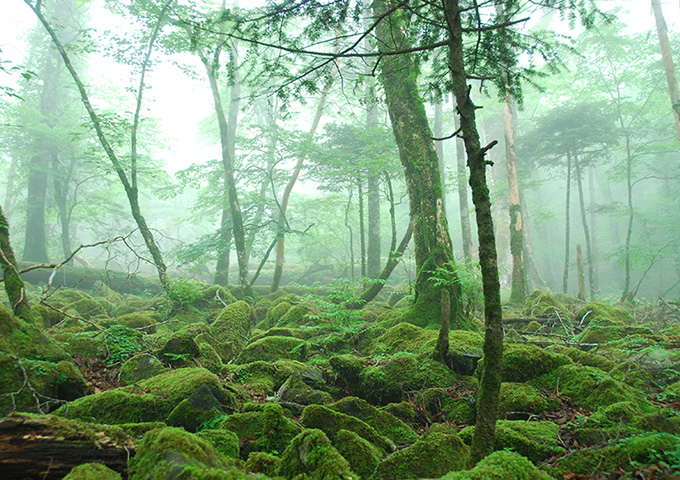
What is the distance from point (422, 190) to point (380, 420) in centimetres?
405

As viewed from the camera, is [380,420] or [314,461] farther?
[380,420]

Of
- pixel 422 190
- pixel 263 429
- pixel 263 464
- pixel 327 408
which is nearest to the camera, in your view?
pixel 263 464

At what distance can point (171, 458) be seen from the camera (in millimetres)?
1584

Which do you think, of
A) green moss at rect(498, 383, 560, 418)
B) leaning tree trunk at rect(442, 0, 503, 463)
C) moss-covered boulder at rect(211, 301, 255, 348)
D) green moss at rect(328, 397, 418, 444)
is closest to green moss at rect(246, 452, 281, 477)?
green moss at rect(328, 397, 418, 444)

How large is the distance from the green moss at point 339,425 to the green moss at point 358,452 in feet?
0.48

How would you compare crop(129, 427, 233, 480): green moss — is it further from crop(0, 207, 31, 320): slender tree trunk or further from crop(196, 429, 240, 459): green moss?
crop(0, 207, 31, 320): slender tree trunk

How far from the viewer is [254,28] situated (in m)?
3.17

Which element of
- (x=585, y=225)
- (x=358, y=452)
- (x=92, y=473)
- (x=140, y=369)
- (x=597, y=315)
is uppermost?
(x=585, y=225)

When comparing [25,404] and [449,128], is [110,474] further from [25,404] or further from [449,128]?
[449,128]

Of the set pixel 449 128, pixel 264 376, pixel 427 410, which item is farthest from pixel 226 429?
pixel 449 128

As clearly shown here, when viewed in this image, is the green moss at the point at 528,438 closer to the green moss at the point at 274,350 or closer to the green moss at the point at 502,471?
the green moss at the point at 502,471

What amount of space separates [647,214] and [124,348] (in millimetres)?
35661

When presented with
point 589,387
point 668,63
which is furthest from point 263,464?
point 668,63

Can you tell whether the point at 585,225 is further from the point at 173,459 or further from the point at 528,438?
the point at 173,459
